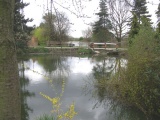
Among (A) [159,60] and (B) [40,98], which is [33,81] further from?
(A) [159,60]

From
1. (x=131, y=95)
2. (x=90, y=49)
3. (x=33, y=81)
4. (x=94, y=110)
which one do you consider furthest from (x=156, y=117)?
(x=90, y=49)

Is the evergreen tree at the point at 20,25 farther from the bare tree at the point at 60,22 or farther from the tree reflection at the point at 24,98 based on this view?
the tree reflection at the point at 24,98

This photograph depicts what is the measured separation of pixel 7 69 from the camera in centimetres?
132

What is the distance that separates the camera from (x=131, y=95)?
5957 millimetres

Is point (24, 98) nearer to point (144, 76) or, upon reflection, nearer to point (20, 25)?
point (20, 25)

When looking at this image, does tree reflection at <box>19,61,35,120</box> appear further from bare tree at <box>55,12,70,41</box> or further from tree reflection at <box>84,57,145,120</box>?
bare tree at <box>55,12,70,41</box>

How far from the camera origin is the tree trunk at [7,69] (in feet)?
4.30

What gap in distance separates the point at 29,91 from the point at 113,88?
366 cm

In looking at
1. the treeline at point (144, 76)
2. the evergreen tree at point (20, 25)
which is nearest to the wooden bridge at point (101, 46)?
the evergreen tree at point (20, 25)

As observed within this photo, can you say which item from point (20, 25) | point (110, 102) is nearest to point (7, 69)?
point (110, 102)

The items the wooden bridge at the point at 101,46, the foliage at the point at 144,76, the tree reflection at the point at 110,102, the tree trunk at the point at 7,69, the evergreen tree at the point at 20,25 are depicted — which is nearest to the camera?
the tree trunk at the point at 7,69

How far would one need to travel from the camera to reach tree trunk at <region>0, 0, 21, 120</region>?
4.30 feet

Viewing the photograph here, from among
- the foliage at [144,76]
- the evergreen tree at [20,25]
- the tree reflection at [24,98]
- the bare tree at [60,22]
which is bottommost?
the tree reflection at [24,98]

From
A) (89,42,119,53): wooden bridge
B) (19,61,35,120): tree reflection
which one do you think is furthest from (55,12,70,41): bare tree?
(89,42,119,53): wooden bridge
